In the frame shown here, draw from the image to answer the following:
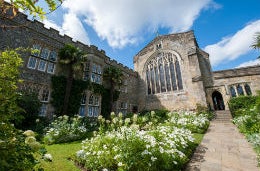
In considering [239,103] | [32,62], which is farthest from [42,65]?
[239,103]

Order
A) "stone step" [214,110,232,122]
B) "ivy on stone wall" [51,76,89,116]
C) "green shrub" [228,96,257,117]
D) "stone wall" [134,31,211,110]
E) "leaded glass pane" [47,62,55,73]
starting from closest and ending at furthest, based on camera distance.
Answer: "ivy on stone wall" [51,76,89,116]
"leaded glass pane" [47,62,55,73]
"green shrub" [228,96,257,117]
"stone step" [214,110,232,122]
"stone wall" [134,31,211,110]

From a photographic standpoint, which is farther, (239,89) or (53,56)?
(239,89)

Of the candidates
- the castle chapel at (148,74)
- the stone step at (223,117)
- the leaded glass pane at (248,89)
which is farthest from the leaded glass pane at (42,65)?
the leaded glass pane at (248,89)

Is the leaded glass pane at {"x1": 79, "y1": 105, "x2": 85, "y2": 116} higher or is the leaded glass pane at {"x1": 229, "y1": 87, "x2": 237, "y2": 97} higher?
the leaded glass pane at {"x1": 229, "y1": 87, "x2": 237, "y2": 97}

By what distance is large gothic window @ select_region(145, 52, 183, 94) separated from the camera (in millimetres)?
21438

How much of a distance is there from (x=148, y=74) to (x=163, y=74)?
2.68 metres

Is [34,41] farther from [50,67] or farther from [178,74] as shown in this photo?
[178,74]

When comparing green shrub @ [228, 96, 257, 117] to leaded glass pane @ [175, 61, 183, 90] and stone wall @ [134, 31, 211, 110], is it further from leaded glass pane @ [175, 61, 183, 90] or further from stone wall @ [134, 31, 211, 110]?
leaded glass pane @ [175, 61, 183, 90]

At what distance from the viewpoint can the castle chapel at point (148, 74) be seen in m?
11.7

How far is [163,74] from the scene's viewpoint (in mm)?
22828

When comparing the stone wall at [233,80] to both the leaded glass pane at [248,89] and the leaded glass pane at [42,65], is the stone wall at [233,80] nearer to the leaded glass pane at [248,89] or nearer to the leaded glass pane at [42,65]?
the leaded glass pane at [248,89]

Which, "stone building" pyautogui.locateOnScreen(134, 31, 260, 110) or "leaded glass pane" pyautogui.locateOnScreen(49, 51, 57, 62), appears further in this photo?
"stone building" pyautogui.locateOnScreen(134, 31, 260, 110)

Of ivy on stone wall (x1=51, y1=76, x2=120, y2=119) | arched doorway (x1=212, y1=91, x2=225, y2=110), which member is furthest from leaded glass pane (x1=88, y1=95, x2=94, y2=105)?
arched doorway (x1=212, y1=91, x2=225, y2=110)

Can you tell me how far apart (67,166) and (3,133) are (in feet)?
10.1
